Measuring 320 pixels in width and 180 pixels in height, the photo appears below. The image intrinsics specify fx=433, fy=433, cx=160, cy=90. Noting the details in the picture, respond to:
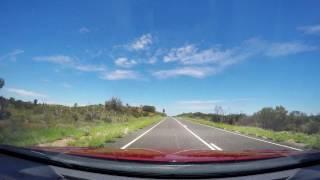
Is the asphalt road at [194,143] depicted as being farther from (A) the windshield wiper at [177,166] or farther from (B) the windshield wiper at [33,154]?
(A) the windshield wiper at [177,166]

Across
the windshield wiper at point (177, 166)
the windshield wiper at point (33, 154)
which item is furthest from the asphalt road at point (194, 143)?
the windshield wiper at point (177, 166)

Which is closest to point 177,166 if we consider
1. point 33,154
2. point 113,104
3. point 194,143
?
point 33,154

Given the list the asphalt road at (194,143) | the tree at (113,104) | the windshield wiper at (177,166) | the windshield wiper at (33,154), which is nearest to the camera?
the windshield wiper at (177,166)

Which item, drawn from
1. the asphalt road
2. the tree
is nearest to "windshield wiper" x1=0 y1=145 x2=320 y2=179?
the asphalt road

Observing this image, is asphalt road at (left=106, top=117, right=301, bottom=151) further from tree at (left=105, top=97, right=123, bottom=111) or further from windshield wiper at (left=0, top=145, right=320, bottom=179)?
tree at (left=105, top=97, right=123, bottom=111)

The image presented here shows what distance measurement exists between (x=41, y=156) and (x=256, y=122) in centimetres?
8673

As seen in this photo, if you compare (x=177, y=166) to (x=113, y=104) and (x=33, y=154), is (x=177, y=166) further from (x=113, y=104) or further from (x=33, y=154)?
(x=113, y=104)

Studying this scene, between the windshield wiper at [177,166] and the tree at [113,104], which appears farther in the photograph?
the tree at [113,104]

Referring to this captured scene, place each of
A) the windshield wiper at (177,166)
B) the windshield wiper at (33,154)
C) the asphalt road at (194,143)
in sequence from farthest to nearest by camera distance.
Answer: the asphalt road at (194,143) < the windshield wiper at (33,154) < the windshield wiper at (177,166)

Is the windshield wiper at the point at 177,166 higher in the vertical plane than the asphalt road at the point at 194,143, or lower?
higher

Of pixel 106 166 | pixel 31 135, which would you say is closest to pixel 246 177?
pixel 106 166

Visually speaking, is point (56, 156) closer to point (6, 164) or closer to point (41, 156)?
point (41, 156)

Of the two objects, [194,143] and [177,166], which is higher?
[177,166]

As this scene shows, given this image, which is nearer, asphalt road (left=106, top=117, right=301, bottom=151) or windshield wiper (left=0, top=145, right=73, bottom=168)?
windshield wiper (left=0, top=145, right=73, bottom=168)
